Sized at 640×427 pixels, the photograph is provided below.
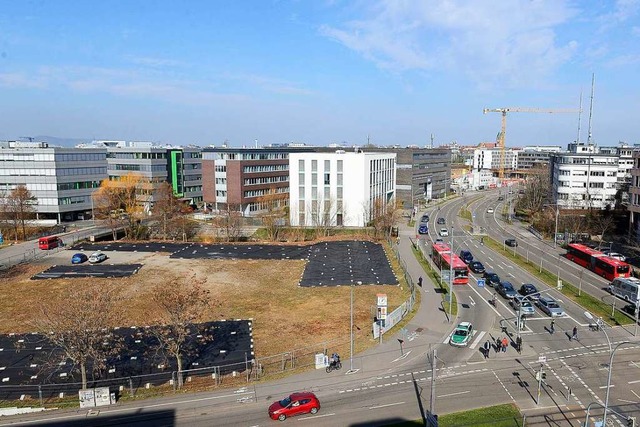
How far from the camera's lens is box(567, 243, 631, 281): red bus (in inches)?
1921

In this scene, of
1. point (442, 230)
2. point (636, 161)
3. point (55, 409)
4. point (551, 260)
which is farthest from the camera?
point (442, 230)

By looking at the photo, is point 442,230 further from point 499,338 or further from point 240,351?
point 240,351

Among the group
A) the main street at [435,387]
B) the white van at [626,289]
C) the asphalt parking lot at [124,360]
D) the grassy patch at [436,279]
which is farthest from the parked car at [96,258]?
the white van at [626,289]

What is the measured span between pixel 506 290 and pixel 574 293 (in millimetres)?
6870

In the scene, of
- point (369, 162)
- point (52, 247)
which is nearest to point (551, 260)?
point (369, 162)

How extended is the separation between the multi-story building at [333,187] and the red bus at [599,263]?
33328 mm

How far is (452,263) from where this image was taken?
4250 centimetres

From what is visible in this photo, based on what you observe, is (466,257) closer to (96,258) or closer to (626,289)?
(626,289)

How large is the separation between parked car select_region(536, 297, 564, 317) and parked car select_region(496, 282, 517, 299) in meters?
2.36

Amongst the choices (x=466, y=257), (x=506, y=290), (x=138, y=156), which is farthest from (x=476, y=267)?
(x=138, y=156)

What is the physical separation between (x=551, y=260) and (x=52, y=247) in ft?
218

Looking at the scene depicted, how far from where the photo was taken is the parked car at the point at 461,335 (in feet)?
108

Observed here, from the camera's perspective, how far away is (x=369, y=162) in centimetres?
8631

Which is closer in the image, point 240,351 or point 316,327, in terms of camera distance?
point 240,351
